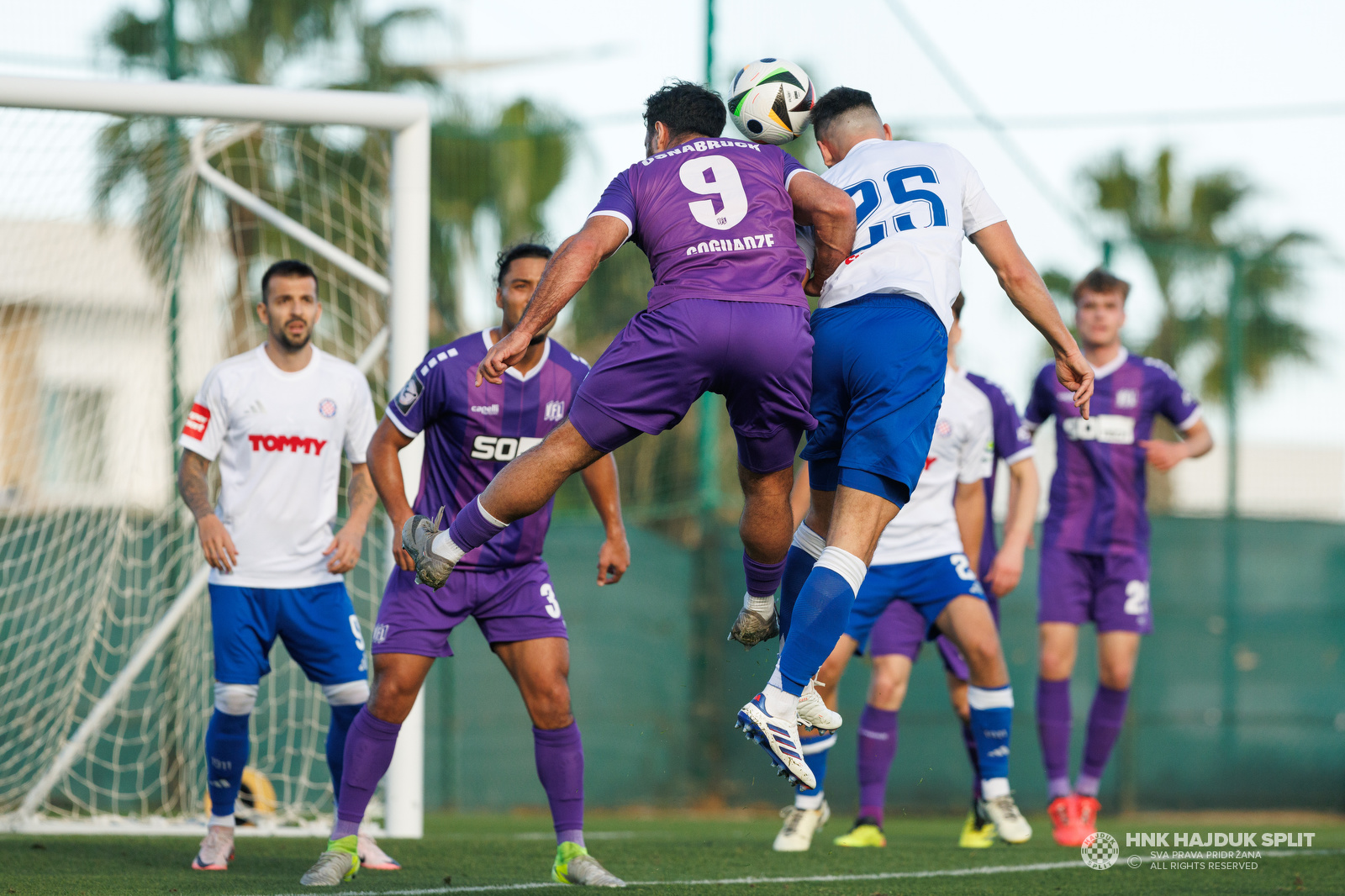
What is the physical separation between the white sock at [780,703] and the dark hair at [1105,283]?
459 cm

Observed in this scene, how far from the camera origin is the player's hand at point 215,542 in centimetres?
608

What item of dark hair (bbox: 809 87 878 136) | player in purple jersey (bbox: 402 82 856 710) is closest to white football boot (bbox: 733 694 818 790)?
player in purple jersey (bbox: 402 82 856 710)

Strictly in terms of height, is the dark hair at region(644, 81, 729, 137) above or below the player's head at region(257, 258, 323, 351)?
above

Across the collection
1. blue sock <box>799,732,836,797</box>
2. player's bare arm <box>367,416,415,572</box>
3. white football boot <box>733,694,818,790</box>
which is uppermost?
player's bare arm <box>367,416,415,572</box>

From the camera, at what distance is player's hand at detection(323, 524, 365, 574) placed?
6.29 meters

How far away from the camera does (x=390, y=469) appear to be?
5.59 m

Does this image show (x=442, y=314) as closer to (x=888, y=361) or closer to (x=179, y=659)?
(x=179, y=659)

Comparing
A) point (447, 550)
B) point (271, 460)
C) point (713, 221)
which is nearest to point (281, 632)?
point (271, 460)

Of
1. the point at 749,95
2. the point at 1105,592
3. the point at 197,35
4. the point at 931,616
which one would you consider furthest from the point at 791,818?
the point at 197,35

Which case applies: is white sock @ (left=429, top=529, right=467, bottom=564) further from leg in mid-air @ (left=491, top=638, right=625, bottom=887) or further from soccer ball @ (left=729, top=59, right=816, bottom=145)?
soccer ball @ (left=729, top=59, right=816, bottom=145)

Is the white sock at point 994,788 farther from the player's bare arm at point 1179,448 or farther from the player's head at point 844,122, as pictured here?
the player's head at point 844,122

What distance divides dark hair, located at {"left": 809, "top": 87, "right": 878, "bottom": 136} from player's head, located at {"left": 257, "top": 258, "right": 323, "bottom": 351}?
8.26 ft

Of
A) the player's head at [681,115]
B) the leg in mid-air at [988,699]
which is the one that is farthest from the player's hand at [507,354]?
the leg in mid-air at [988,699]

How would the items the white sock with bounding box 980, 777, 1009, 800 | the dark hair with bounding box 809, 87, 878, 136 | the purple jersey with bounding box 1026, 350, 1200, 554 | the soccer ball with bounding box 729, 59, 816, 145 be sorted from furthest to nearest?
1. the purple jersey with bounding box 1026, 350, 1200, 554
2. the white sock with bounding box 980, 777, 1009, 800
3. the dark hair with bounding box 809, 87, 878, 136
4. the soccer ball with bounding box 729, 59, 816, 145
